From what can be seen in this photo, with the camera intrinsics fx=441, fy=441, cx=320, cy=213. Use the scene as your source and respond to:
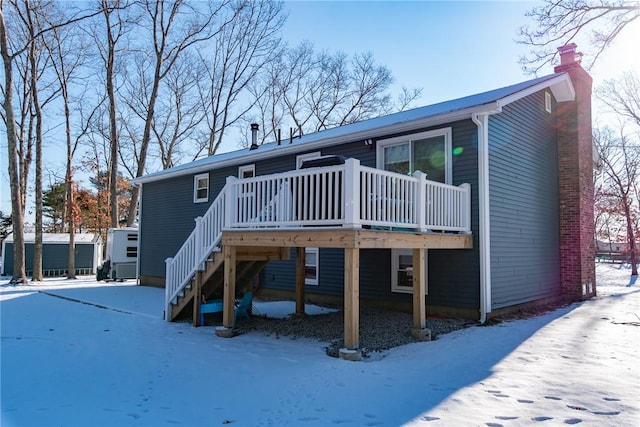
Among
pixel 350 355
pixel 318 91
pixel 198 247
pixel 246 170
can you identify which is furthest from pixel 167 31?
pixel 350 355

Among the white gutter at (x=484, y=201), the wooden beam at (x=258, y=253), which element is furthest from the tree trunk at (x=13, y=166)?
the white gutter at (x=484, y=201)

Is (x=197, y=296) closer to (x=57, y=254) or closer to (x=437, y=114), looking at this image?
(x=437, y=114)

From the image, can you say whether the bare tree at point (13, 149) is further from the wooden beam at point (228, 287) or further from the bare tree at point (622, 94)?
the bare tree at point (622, 94)

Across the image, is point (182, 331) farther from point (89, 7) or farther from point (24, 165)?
point (24, 165)

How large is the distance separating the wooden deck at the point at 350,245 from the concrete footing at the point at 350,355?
13mm

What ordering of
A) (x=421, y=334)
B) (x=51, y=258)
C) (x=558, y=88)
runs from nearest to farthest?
(x=421, y=334) → (x=558, y=88) → (x=51, y=258)

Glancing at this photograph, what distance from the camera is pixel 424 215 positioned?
700 cm

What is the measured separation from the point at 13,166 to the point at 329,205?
48.4ft

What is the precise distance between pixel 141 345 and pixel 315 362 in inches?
110

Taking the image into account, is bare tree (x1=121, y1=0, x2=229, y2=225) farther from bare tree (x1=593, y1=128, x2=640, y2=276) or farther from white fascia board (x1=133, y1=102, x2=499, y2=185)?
bare tree (x1=593, y1=128, x2=640, y2=276)

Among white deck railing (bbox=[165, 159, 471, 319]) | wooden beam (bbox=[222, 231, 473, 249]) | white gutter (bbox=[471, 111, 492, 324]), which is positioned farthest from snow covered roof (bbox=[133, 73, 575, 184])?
wooden beam (bbox=[222, 231, 473, 249])

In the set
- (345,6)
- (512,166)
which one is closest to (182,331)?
(512,166)

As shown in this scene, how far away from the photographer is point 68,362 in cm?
564

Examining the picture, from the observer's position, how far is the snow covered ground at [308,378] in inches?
152
